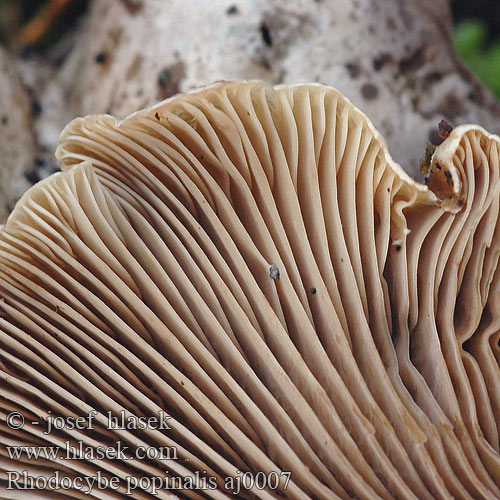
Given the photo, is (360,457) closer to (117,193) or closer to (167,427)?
(167,427)

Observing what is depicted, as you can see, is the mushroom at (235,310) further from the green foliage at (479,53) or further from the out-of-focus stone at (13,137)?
the green foliage at (479,53)

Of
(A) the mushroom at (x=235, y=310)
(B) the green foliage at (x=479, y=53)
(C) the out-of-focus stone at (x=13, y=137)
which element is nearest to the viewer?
(A) the mushroom at (x=235, y=310)

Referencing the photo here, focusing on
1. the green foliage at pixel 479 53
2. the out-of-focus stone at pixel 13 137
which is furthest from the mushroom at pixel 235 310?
the green foliage at pixel 479 53

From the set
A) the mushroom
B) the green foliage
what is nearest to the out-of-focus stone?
the mushroom

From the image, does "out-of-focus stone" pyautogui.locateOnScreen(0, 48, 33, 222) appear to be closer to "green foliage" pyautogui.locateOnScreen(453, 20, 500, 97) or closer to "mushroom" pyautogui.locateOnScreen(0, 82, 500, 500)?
"mushroom" pyautogui.locateOnScreen(0, 82, 500, 500)

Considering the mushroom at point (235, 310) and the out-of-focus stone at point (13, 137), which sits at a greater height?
the out-of-focus stone at point (13, 137)

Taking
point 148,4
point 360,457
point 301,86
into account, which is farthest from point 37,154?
point 360,457

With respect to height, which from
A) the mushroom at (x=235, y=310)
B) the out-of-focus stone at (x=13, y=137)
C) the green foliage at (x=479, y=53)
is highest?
the green foliage at (x=479, y=53)
